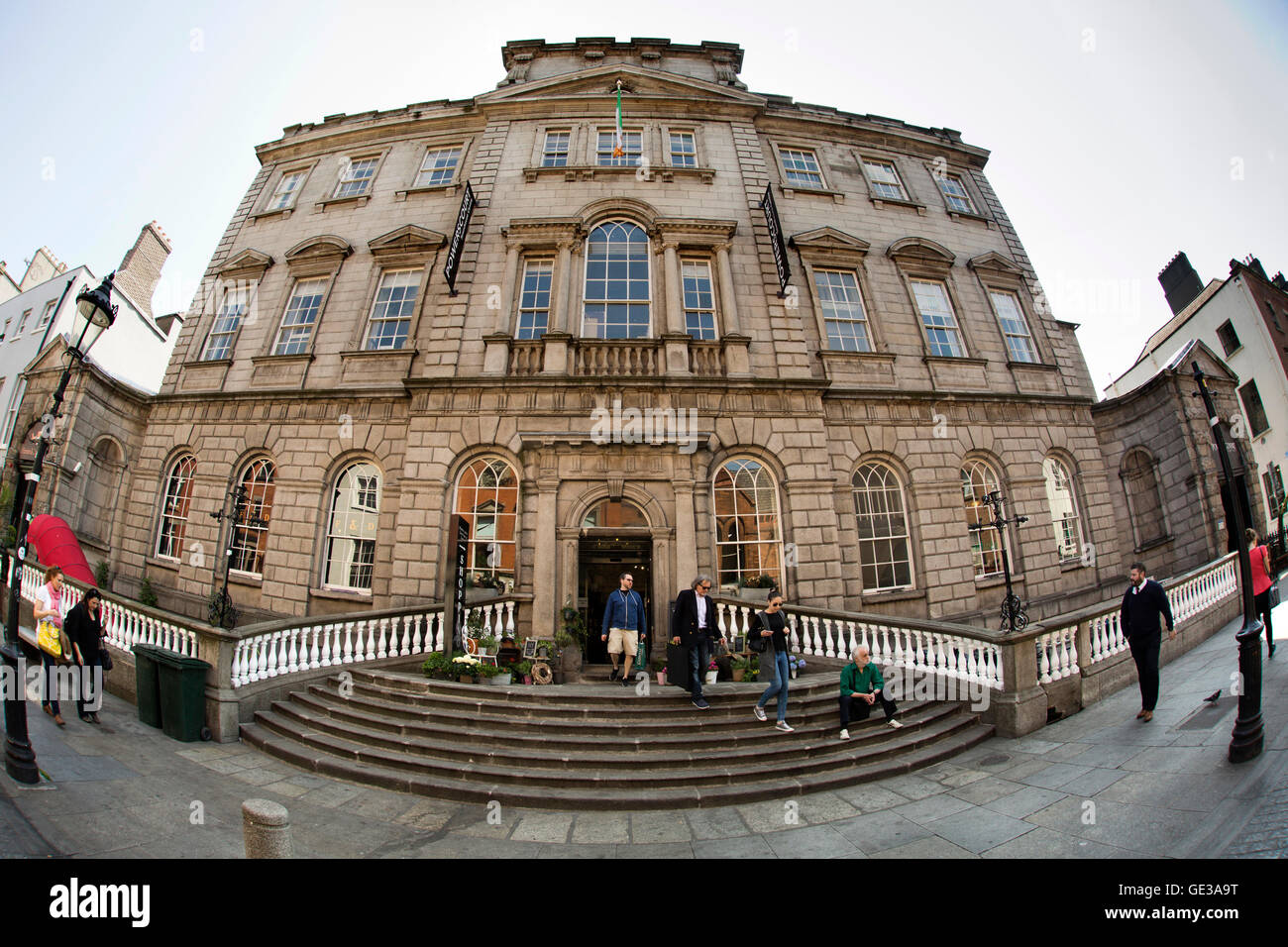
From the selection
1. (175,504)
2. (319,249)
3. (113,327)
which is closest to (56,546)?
(175,504)

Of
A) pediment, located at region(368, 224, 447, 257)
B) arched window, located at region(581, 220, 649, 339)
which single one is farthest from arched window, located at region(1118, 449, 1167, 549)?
pediment, located at region(368, 224, 447, 257)

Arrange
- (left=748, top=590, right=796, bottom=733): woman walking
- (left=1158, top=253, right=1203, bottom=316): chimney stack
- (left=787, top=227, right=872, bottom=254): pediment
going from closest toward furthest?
(left=748, top=590, right=796, bottom=733): woman walking → (left=787, top=227, right=872, bottom=254): pediment → (left=1158, top=253, right=1203, bottom=316): chimney stack

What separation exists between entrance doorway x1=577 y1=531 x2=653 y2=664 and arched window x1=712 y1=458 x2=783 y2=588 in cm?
167

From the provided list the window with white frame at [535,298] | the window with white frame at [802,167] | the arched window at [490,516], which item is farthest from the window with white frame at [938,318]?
the arched window at [490,516]

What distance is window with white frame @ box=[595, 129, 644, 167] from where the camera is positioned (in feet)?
47.6

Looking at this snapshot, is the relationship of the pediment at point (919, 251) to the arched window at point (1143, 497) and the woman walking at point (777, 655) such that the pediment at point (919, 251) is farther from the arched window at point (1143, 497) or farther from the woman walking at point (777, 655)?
the woman walking at point (777, 655)

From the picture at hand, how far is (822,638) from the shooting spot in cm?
959

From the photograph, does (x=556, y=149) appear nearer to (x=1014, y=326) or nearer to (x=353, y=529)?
(x=353, y=529)

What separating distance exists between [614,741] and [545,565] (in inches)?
171

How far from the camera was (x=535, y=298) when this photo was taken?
1280 centimetres

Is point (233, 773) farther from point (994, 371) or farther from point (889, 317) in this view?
point (994, 371)

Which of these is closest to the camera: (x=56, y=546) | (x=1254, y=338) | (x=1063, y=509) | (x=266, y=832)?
(x=266, y=832)

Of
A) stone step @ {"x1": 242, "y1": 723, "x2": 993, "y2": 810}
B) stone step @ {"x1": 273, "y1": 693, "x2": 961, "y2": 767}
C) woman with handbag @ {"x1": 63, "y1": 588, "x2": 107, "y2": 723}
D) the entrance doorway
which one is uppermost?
the entrance doorway

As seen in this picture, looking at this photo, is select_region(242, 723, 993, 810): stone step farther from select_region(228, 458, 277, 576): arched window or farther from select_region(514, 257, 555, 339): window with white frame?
select_region(514, 257, 555, 339): window with white frame
